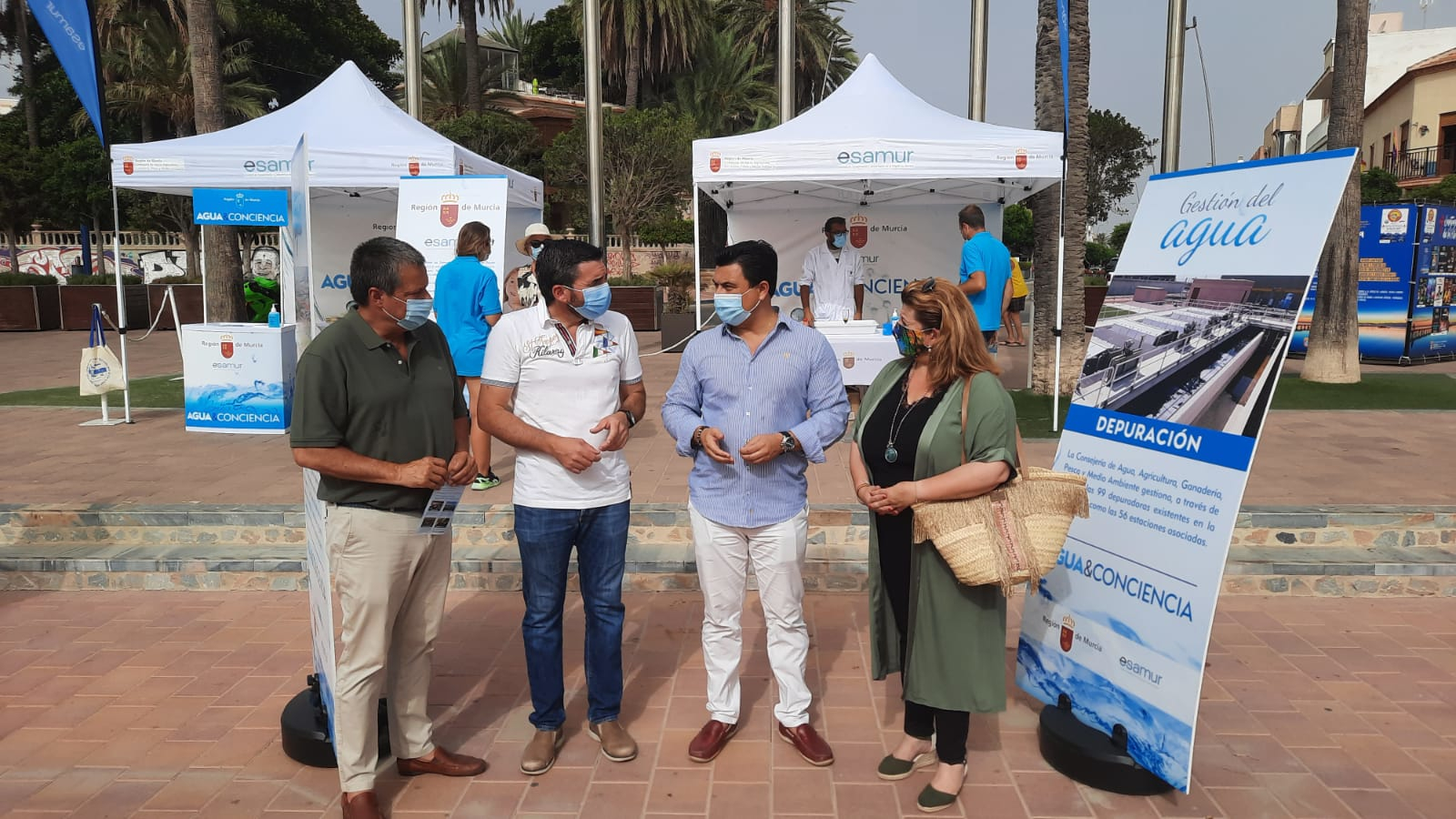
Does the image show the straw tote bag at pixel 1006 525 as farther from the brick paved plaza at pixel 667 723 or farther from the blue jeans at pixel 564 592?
the blue jeans at pixel 564 592

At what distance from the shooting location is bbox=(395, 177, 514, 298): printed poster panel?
736 centimetres

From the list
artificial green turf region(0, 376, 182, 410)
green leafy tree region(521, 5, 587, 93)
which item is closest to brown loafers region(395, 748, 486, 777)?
artificial green turf region(0, 376, 182, 410)

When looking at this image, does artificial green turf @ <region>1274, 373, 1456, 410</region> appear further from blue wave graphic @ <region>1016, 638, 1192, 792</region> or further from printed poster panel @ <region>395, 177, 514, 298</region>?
printed poster panel @ <region>395, 177, 514, 298</region>

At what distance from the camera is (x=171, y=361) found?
15.9 m

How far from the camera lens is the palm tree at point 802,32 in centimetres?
3609

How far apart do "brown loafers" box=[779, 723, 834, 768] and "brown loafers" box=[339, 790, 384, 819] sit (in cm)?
140

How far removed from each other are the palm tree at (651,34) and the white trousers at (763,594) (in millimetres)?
29708

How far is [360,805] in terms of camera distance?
3.03 meters

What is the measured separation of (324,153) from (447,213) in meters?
2.32

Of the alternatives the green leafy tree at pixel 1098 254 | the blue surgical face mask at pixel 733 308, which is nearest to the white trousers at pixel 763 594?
the blue surgical face mask at pixel 733 308

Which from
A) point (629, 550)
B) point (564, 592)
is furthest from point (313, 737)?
point (629, 550)

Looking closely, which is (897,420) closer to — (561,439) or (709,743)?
(561,439)

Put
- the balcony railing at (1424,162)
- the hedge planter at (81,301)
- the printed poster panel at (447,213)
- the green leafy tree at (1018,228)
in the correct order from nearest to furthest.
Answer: the printed poster panel at (447,213) → the hedge planter at (81,301) → the balcony railing at (1424,162) → the green leafy tree at (1018,228)

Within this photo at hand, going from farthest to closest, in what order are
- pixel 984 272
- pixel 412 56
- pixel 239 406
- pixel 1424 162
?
pixel 1424 162, pixel 412 56, pixel 239 406, pixel 984 272
